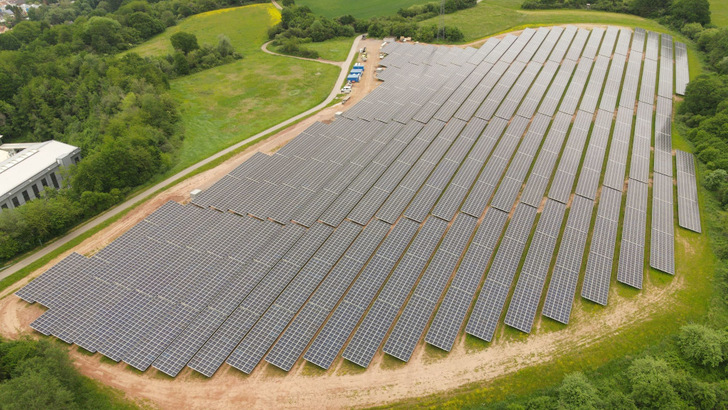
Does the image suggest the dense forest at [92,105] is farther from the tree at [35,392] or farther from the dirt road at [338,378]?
the tree at [35,392]

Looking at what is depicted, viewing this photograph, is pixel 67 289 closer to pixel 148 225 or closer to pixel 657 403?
pixel 148 225

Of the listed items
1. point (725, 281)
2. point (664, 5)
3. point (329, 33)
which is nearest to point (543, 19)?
point (664, 5)

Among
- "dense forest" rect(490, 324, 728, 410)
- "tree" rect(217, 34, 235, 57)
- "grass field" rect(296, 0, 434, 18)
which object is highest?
"grass field" rect(296, 0, 434, 18)

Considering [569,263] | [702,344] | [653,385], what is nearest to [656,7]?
[569,263]

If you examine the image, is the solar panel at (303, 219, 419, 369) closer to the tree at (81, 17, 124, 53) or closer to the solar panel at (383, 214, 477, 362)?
the solar panel at (383, 214, 477, 362)

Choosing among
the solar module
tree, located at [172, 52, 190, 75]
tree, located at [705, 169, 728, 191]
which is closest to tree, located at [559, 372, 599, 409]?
the solar module

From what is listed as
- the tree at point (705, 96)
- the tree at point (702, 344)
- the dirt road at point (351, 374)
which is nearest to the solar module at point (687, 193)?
the tree at point (705, 96)
